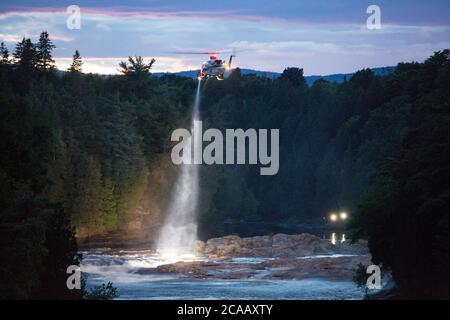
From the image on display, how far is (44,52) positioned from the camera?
133 meters

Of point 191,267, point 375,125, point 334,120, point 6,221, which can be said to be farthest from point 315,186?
point 6,221

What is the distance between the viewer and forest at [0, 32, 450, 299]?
5266 cm

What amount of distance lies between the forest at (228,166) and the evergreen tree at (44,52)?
185mm

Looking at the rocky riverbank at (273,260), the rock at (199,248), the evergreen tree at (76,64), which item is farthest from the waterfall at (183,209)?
the rocky riverbank at (273,260)

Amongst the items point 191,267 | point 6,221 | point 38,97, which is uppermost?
point 38,97

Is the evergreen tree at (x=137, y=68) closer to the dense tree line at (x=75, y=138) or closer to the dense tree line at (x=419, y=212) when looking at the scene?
the dense tree line at (x=75, y=138)

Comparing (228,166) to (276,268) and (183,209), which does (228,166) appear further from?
(276,268)

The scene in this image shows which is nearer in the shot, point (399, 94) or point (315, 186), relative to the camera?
point (399, 94)

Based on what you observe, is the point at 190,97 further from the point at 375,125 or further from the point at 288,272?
the point at 288,272

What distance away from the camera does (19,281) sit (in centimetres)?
4475

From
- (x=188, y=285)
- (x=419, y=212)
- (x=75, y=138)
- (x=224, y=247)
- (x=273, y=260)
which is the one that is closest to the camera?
(x=419, y=212)

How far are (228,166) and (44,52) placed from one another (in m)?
39.4

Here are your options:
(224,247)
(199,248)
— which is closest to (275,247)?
(224,247)
